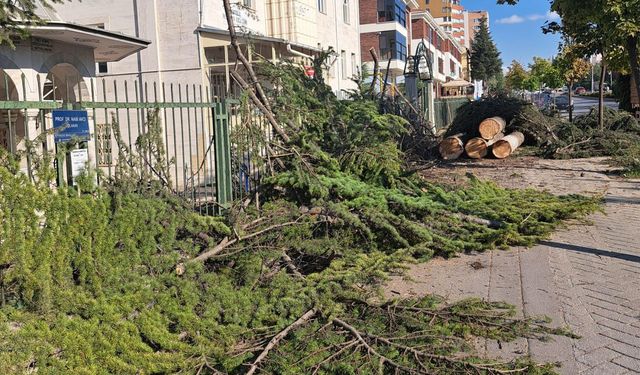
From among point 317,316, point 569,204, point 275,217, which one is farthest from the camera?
point 569,204

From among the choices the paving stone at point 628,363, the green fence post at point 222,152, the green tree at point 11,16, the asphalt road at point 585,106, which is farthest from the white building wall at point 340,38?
the paving stone at point 628,363

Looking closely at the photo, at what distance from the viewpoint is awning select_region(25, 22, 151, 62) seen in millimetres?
10500

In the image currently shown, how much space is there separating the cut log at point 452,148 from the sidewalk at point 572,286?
24.2 feet

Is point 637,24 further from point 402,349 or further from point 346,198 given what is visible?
point 402,349

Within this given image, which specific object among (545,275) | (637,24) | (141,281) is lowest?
(545,275)

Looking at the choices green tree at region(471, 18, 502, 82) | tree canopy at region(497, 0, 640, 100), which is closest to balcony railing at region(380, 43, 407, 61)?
tree canopy at region(497, 0, 640, 100)

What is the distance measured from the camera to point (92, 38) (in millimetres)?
11766

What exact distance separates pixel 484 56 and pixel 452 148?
3563 inches

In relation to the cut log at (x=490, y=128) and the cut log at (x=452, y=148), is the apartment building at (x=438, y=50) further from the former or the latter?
the cut log at (x=452, y=148)

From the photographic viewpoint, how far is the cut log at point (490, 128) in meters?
16.2

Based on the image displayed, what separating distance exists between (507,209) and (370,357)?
4490mm

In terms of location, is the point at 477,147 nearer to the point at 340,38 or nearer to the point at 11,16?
the point at 11,16

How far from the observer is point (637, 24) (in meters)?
11.8

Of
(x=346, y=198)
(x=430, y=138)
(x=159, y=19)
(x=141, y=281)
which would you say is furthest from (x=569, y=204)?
(x=159, y=19)
